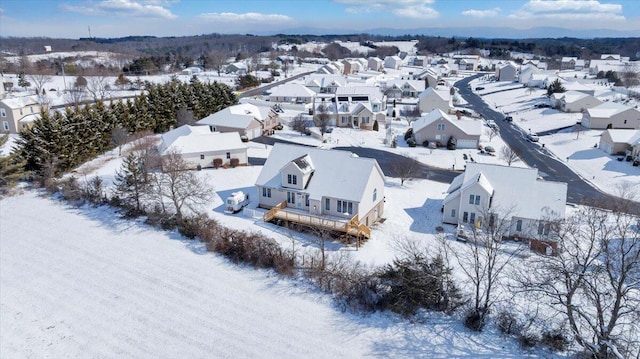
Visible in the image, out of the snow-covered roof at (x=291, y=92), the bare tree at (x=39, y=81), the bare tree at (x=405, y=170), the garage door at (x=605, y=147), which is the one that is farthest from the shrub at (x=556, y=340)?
the bare tree at (x=39, y=81)


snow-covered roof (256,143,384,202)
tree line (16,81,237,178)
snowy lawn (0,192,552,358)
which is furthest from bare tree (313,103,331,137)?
snowy lawn (0,192,552,358)

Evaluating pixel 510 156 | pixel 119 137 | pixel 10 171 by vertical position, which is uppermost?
pixel 119 137

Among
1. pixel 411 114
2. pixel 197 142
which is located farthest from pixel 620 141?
pixel 197 142

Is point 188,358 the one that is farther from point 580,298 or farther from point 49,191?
point 49,191

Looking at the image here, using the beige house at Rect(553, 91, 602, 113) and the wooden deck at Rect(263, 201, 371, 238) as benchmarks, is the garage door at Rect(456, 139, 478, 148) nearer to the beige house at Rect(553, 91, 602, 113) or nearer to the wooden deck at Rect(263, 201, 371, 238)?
the beige house at Rect(553, 91, 602, 113)

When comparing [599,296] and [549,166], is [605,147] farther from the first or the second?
[599,296]

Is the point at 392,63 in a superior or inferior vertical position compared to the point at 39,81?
superior

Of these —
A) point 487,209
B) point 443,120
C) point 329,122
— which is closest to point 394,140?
point 443,120
